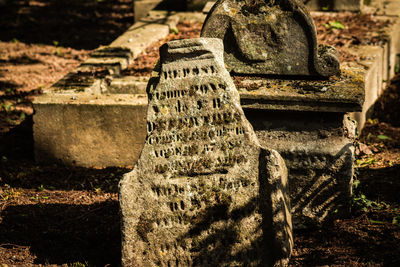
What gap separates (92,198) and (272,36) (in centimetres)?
239

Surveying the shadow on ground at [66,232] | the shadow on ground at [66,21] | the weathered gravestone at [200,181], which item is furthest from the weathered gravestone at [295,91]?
the shadow on ground at [66,21]

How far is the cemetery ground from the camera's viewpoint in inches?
164

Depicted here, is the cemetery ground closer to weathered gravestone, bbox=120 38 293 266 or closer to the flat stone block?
the flat stone block

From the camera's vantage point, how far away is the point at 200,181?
3.82 metres

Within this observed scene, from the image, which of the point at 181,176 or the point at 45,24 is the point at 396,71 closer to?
the point at 181,176

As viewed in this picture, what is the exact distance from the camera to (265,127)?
180 inches

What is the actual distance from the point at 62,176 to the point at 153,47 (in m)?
3.08

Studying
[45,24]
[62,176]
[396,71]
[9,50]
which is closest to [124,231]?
[62,176]

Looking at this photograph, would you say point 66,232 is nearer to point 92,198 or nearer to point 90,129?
point 92,198

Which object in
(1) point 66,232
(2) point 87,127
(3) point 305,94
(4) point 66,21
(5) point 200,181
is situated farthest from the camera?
(4) point 66,21

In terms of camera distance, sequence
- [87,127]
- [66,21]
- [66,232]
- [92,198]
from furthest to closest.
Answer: [66,21]
[87,127]
[92,198]
[66,232]

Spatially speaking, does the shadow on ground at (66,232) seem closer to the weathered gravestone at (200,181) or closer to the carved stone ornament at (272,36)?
the weathered gravestone at (200,181)

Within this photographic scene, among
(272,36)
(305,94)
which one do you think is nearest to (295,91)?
(305,94)

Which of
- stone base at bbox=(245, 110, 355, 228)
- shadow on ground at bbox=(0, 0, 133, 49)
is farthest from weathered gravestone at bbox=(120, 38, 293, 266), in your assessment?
shadow on ground at bbox=(0, 0, 133, 49)
